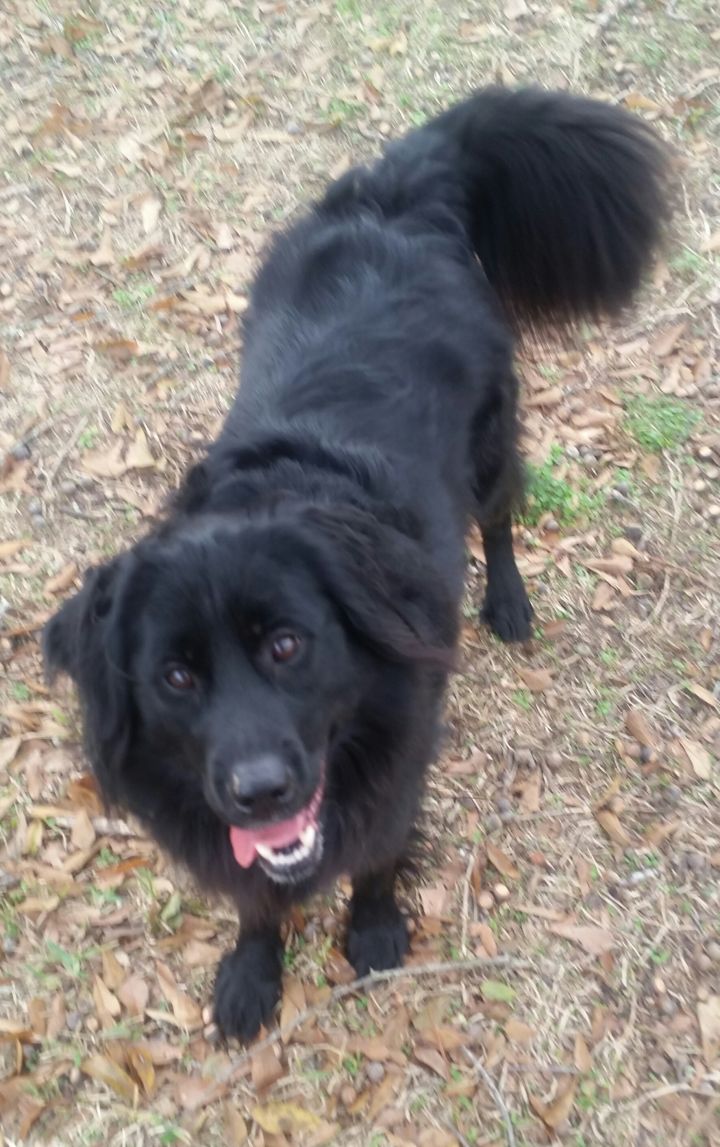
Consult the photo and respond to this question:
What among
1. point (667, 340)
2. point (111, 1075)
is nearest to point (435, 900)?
point (111, 1075)

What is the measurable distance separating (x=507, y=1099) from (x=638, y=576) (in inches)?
71.0

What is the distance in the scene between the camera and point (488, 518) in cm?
337

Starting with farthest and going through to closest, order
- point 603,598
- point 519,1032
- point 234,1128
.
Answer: point 603,598 < point 519,1032 < point 234,1128

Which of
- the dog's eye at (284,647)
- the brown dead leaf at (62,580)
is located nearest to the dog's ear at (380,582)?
the dog's eye at (284,647)

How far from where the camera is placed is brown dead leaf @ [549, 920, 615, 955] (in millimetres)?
2875

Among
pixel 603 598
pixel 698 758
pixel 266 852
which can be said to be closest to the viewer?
pixel 266 852

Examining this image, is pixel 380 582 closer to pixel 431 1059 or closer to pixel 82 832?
pixel 431 1059

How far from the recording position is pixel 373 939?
2.82 metres

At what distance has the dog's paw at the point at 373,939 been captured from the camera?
282 centimetres

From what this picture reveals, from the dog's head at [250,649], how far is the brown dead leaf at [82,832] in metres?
0.97

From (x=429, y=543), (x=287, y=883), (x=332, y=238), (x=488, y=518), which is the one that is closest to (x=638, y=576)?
(x=488, y=518)

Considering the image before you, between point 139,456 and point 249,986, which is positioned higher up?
point 139,456

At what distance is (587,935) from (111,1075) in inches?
54.3

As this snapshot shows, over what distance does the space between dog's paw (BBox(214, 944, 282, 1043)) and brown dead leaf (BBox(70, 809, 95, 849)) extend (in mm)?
596
